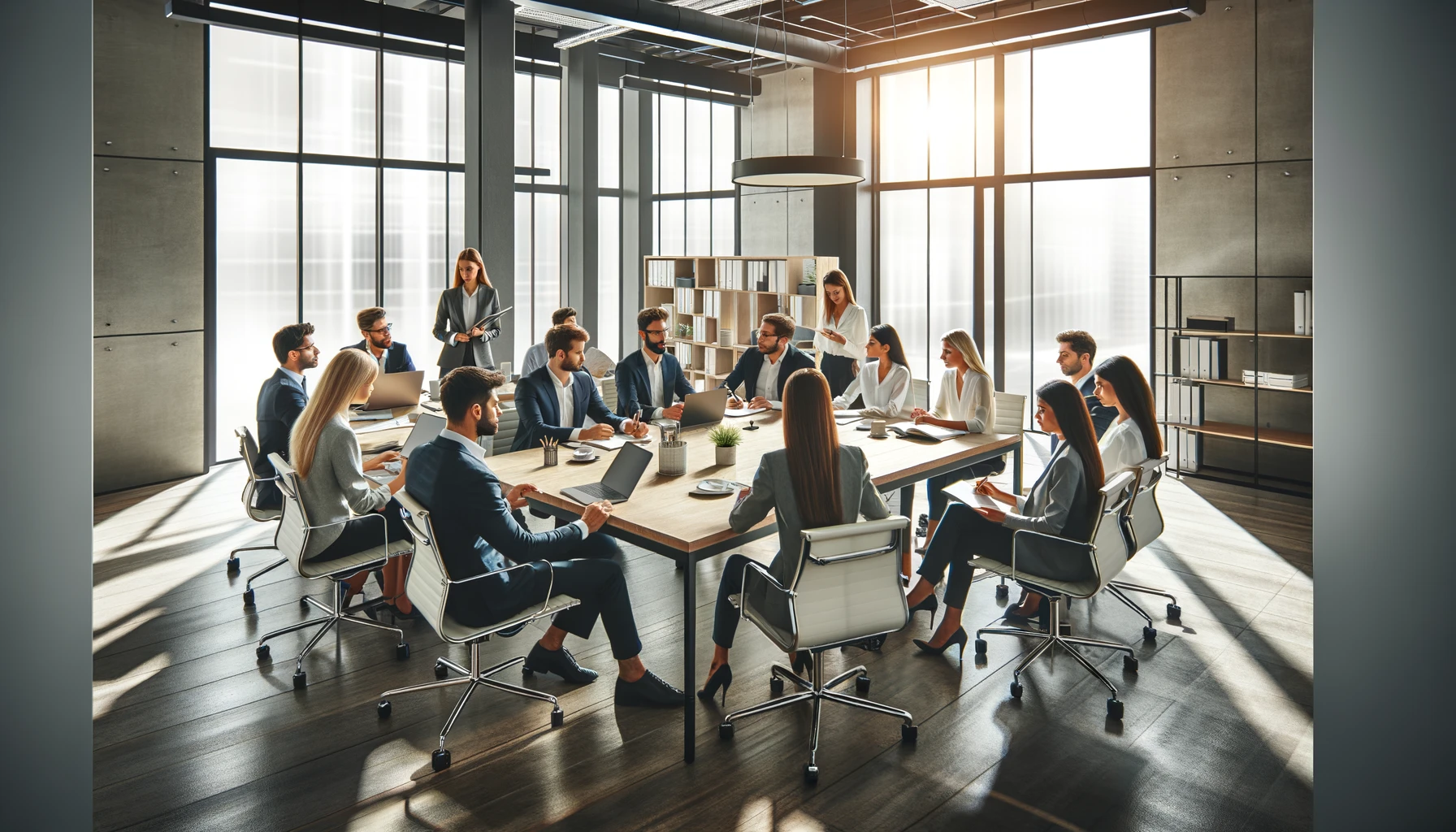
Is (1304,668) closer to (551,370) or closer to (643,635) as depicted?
(643,635)

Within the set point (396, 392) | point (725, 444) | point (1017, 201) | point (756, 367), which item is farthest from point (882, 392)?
Answer: point (1017, 201)

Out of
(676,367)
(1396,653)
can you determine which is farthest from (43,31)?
(676,367)

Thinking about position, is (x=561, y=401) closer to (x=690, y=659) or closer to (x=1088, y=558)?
(x=690, y=659)

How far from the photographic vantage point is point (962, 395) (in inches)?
229

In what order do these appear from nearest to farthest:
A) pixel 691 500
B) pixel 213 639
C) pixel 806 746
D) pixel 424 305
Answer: pixel 806 746
pixel 691 500
pixel 213 639
pixel 424 305

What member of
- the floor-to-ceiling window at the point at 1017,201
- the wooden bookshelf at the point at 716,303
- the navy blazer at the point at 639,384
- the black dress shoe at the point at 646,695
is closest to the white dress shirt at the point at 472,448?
the black dress shoe at the point at 646,695

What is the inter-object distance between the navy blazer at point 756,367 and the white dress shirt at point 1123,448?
2712 millimetres

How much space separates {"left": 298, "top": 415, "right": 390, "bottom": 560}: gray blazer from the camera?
4.20 m

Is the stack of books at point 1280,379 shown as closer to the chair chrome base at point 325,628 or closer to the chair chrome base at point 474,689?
the chair chrome base at point 474,689

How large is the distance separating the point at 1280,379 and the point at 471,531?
6.99 metres

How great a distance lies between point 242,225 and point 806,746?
25.7 feet

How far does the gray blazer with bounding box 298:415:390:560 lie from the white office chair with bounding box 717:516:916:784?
1.88m

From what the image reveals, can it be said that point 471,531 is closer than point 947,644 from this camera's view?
Yes

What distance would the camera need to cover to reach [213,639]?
4.71 meters
